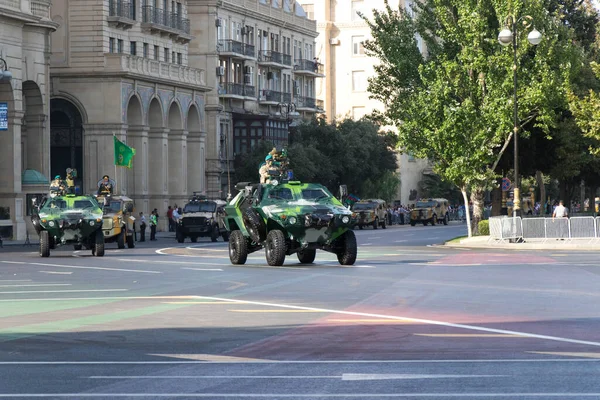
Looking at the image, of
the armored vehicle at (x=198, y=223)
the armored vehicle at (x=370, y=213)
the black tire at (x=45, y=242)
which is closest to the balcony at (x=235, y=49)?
the armored vehicle at (x=370, y=213)

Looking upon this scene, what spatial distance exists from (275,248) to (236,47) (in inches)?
2560

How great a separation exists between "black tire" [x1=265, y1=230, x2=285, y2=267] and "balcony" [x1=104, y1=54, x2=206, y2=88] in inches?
1793

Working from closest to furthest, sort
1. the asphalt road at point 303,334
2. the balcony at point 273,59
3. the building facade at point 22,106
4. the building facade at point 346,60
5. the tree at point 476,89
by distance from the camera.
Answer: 1. the asphalt road at point 303,334
2. the tree at point 476,89
3. the building facade at point 22,106
4. the balcony at point 273,59
5. the building facade at point 346,60

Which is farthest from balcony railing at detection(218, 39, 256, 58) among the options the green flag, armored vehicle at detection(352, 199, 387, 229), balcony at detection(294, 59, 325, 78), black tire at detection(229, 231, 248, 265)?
black tire at detection(229, 231, 248, 265)

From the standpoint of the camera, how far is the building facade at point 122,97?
3007 inches

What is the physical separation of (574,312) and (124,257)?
2322 centimetres

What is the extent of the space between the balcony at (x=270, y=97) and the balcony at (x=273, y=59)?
1.94 m

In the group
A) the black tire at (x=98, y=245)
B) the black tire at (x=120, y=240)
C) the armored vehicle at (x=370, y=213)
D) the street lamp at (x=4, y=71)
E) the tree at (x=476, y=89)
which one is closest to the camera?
the black tire at (x=98, y=245)

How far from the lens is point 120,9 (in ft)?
259

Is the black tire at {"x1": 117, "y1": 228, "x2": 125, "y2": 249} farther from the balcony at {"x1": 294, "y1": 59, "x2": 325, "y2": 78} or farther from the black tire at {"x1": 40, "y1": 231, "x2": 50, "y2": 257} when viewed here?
the balcony at {"x1": 294, "y1": 59, "x2": 325, "y2": 78}

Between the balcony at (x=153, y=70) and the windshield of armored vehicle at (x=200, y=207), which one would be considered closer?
the windshield of armored vehicle at (x=200, y=207)

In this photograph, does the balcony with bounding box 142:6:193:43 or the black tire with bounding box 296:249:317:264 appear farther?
the balcony with bounding box 142:6:193:43

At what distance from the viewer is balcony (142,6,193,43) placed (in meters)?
82.3

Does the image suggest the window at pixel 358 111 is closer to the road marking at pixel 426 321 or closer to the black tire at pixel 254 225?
the black tire at pixel 254 225
